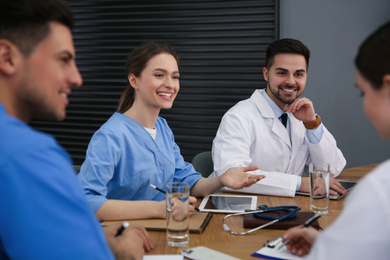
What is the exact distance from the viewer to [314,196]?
1564 mm

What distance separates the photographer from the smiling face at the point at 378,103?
91cm

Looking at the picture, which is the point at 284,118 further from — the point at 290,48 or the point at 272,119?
the point at 290,48

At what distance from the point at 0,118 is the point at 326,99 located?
2978 millimetres

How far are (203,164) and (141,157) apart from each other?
0.69m

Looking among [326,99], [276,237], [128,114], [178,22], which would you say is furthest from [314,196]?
[178,22]

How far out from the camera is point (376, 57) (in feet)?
2.95

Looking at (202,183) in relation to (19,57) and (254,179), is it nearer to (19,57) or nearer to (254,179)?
(254,179)

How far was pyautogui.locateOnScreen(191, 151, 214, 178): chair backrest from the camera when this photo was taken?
2.36m

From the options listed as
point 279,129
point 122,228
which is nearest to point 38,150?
point 122,228

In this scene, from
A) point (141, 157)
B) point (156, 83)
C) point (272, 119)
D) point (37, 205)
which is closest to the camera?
point (37, 205)

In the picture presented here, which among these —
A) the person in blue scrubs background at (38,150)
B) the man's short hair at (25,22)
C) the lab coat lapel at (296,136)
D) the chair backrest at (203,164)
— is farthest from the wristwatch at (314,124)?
the man's short hair at (25,22)

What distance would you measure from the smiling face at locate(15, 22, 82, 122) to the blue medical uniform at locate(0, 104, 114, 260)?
134 mm

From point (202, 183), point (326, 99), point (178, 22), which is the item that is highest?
point (178, 22)

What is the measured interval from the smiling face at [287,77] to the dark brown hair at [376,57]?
1.54 m
